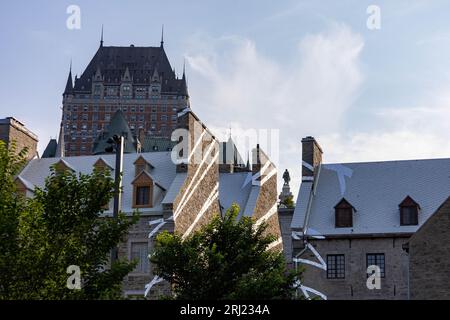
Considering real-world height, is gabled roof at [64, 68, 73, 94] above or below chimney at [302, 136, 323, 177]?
above

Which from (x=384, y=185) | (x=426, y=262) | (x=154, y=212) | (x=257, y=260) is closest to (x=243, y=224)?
(x=257, y=260)

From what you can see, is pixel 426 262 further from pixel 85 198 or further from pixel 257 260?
pixel 85 198

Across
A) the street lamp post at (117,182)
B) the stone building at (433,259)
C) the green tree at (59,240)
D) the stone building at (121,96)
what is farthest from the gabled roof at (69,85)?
the green tree at (59,240)

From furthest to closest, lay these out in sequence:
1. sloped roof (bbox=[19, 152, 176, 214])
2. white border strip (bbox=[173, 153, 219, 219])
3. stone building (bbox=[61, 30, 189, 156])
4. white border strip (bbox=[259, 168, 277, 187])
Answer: stone building (bbox=[61, 30, 189, 156])
white border strip (bbox=[259, 168, 277, 187])
sloped roof (bbox=[19, 152, 176, 214])
white border strip (bbox=[173, 153, 219, 219])

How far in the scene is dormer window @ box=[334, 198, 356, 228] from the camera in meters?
39.9

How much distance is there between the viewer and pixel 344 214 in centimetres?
4012

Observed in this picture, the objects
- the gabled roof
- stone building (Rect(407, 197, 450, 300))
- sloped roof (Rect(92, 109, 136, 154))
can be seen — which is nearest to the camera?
stone building (Rect(407, 197, 450, 300))

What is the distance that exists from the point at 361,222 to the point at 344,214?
0.91m

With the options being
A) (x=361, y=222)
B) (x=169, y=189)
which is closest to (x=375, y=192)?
(x=361, y=222)

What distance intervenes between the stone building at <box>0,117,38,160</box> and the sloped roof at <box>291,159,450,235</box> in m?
13.9

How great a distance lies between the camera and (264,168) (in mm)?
44531

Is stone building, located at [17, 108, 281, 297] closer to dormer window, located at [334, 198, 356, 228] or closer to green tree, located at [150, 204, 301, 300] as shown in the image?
dormer window, located at [334, 198, 356, 228]

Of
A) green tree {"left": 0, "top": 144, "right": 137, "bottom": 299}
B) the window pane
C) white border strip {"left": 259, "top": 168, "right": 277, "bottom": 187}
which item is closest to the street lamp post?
green tree {"left": 0, "top": 144, "right": 137, "bottom": 299}

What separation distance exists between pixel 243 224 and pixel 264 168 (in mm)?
16935
